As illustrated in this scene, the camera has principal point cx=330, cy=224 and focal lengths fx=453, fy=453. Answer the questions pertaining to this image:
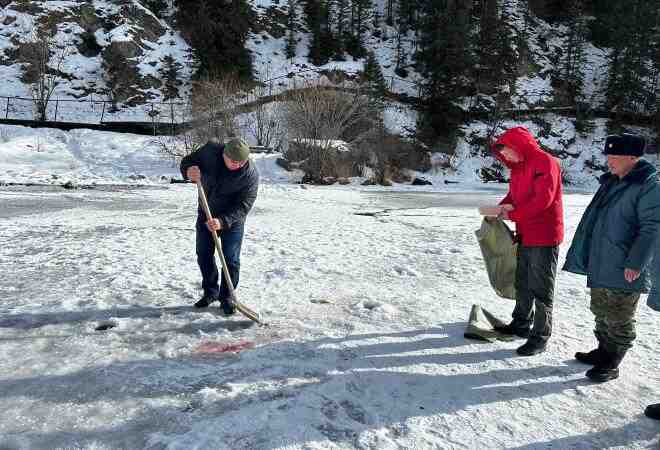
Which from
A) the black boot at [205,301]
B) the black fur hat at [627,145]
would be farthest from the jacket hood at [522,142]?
the black boot at [205,301]

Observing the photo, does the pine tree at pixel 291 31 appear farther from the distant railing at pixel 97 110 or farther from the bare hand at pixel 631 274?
the bare hand at pixel 631 274

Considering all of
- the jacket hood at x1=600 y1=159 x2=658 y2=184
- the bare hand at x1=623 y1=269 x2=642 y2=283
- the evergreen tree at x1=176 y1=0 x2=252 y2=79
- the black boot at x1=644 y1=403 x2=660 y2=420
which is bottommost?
the black boot at x1=644 y1=403 x2=660 y2=420

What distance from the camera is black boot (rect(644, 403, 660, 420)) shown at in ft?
9.05

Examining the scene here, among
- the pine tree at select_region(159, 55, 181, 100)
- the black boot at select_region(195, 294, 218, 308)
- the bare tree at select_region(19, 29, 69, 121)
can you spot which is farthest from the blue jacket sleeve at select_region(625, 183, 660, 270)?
the pine tree at select_region(159, 55, 181, 100)

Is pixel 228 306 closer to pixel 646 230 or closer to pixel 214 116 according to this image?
pixel 646 230

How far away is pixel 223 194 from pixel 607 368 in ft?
11.0

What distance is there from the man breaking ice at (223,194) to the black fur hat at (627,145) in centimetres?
278

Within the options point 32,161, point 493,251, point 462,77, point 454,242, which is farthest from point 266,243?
point 462,77

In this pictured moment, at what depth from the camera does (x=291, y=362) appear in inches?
133

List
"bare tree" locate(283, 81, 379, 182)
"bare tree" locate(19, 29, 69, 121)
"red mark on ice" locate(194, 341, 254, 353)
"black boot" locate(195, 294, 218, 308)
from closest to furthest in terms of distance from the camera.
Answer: "red mark on ice" locate(194, 341, 254, 353) < "black boot" locate(195, 294, 218, 308) < "bare tree" locate(283, 81, 379, 182) < "bare tree" locate(19, 29, 69, 121)

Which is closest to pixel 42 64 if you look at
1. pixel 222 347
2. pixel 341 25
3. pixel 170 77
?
pixel 170 77

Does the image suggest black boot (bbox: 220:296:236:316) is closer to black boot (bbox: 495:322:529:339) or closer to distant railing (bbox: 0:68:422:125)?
black boot (bbox: 495:322:529:339)

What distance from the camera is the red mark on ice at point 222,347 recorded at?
3546 millimetres

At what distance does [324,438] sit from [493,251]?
2.27 meters
